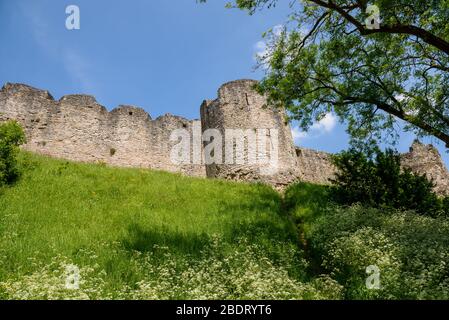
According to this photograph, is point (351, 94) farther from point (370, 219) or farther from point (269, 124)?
point (269, 124)

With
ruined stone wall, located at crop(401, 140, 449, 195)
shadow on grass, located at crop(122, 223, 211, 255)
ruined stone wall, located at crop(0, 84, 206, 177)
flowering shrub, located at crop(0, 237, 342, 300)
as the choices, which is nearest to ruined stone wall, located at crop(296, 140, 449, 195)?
ruined stone wall, located at crop(401, 140, 449, 195)

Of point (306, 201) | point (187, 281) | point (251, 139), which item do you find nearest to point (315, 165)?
point (251, 139)

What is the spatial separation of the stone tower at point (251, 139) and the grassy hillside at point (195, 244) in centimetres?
442

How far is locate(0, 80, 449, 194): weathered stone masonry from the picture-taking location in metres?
21.1

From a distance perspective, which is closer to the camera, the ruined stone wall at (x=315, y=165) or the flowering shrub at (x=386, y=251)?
the flowering shrub at (x=386, y=251)

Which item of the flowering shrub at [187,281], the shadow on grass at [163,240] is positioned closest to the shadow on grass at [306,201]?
the flowering shrub at [187,281]

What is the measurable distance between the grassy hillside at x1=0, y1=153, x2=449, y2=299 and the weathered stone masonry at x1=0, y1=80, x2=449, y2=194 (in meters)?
5.61

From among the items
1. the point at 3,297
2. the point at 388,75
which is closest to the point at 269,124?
the point at 388,75

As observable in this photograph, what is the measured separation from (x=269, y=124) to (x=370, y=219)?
10160 millimetres

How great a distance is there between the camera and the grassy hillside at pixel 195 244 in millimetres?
6961

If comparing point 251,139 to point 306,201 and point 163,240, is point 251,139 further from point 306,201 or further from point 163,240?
point 163,240

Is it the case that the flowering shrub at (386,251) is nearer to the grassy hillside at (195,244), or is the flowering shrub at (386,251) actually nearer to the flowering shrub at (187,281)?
the grassy hillside at (195,244)
